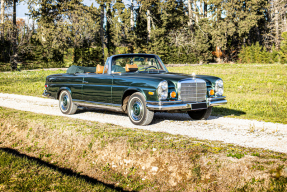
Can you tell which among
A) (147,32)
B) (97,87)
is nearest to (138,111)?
(97,87)

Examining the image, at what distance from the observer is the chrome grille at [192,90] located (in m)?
6.30

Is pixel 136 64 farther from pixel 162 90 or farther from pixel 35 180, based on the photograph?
pixel 35 180

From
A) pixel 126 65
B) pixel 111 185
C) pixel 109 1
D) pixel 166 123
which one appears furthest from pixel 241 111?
pixel 109 1

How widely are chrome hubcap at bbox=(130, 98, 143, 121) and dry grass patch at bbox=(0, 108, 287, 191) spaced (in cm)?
68

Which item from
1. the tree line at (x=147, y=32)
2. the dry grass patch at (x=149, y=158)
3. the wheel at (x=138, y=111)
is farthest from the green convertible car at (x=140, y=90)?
the tree line at (x=147, y=32)

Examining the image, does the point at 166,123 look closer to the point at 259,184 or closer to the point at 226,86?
the point at 259,184

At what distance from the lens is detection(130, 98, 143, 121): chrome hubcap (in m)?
6.54

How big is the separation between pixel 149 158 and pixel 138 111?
7.12 feet

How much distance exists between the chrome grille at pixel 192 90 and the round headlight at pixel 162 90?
1.22ft

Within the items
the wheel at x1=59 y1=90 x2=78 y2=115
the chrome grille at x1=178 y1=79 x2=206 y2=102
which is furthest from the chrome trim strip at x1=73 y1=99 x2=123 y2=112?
the chrome grille at x1=178 y1=79 x2=206 y2=102

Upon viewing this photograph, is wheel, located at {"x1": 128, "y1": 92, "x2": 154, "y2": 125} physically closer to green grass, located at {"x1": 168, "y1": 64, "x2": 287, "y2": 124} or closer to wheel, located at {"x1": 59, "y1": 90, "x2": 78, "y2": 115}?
wheel, located at {"x1": 59, "y1": 90, "x2": 78, "y2": 115}

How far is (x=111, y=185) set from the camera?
14.3 feet

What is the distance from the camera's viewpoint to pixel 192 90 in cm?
645

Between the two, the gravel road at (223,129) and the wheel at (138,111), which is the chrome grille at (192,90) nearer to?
the gravel road at (223,129)
